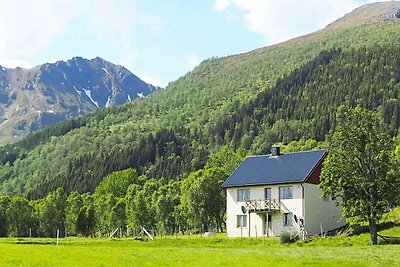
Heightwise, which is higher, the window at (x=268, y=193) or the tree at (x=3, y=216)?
the window at (x=268, y=193)

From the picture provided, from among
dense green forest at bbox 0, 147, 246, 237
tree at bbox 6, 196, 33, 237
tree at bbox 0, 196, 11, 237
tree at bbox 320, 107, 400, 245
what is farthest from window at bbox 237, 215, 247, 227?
tree at bbox 6, 196, 33, 237

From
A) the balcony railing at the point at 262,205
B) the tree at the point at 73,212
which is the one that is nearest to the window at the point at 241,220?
the balcony railing at the point at 262,205

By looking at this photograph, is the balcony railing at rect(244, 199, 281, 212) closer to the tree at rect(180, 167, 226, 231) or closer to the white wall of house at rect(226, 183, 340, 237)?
the white wall of house at rect(226, 183, 340, 237)

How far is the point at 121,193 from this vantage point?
539ft

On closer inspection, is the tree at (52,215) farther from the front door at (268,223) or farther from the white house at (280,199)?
the front door at (268,223)

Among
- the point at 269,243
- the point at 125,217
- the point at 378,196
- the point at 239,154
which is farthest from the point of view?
the point at 239,154

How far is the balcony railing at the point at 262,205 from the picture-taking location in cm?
7588

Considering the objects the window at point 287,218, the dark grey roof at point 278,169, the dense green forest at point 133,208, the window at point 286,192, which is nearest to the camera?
the window at point 287,218

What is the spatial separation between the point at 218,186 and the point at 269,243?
40149 millimetres

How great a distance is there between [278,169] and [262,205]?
5283 mm

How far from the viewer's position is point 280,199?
75812mm

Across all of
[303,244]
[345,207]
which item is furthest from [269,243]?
[345,207]

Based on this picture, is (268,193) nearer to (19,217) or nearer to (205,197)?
(205,197)

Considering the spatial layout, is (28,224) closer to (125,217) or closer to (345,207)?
(125,217)
